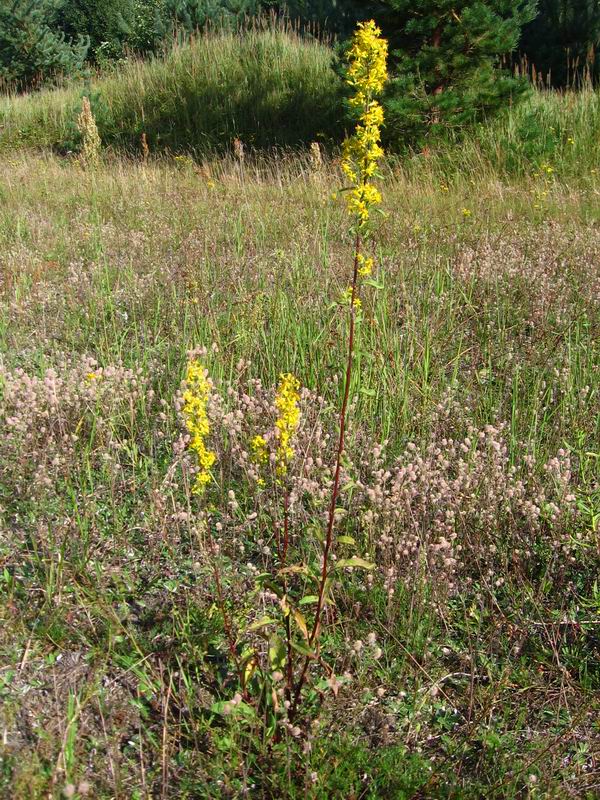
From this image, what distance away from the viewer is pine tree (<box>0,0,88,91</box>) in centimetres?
1833

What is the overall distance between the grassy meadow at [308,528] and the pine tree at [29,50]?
16816 millimetres

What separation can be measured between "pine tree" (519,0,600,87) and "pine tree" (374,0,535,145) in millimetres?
4980

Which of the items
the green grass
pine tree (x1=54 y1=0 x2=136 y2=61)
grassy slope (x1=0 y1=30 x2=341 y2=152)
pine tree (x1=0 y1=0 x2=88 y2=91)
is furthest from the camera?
pine tree (x1=54 y1=0 x2=136 y2=61)

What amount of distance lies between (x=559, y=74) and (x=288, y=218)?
366 inches

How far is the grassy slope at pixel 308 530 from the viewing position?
1.65 metres

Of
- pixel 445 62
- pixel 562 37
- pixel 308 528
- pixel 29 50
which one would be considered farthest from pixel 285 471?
pixel 29 50

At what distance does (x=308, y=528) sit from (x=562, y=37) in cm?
1329

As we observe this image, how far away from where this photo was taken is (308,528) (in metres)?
1.70

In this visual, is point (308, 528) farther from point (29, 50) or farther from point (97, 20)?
point (97, 20)

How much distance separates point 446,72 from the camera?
7438 millimetres

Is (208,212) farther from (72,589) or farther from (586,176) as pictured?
(72,589)

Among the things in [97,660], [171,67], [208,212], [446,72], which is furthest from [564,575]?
[171,67]

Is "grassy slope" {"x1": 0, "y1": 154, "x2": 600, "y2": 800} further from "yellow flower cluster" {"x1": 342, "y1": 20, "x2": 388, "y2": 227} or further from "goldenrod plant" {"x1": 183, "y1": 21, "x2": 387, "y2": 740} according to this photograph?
"yellow flower cluster" {"x1": 342, "y1": 20, "x2": 388, "y2": 227}

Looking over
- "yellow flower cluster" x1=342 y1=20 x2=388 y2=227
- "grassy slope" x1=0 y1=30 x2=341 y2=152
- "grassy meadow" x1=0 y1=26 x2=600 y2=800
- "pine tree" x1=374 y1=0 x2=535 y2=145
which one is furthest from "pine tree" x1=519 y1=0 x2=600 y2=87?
"yellow flower cluster" x1=342 y1=20 x2=388 y2=227
